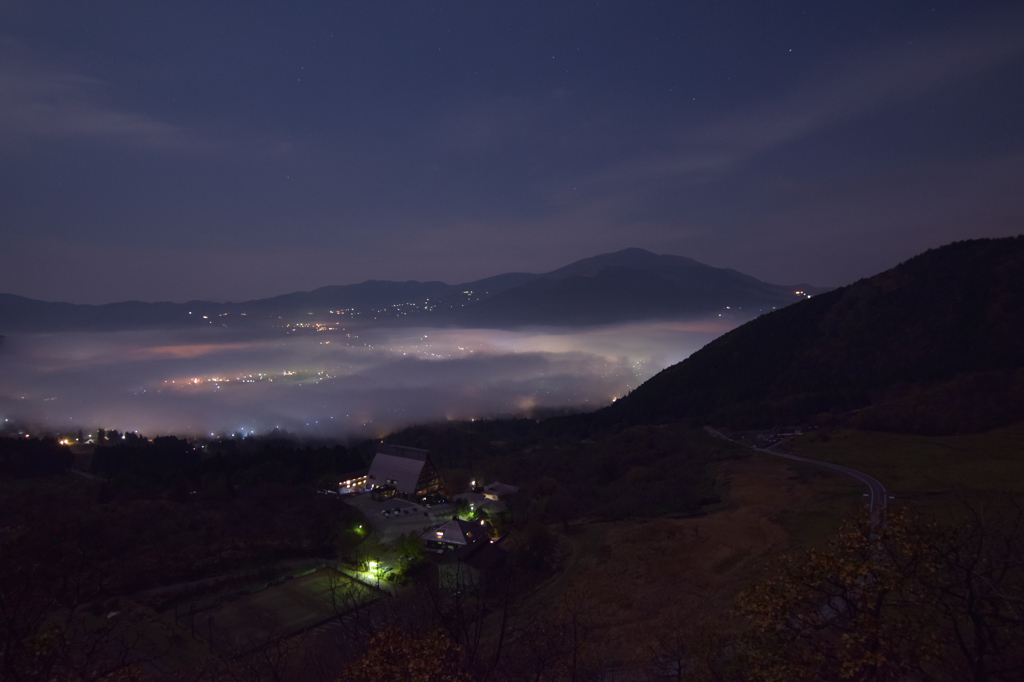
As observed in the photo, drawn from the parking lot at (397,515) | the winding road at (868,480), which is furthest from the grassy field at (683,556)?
the parking lot at (397,515)

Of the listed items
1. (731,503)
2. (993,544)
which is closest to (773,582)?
(993,544)

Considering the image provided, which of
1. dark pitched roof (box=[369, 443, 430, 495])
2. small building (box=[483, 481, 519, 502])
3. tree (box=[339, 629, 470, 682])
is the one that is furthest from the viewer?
dark pitched roof (box=[369, 443, 430, 495])

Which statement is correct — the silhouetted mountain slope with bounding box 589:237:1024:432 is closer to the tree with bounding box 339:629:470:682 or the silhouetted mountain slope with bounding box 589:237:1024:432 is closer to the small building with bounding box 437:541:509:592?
the small building with bounding box 437:541:509:592

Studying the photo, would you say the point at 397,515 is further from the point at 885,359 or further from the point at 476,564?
the point at 885,359

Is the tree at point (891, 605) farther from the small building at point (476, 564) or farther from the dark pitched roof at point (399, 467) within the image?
the dark pitched roof at point (399, 467)

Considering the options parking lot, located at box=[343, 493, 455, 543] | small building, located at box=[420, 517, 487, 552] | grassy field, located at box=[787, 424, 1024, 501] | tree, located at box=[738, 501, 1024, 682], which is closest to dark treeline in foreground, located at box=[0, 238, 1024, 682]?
tree, located at box=[738, 501, 1024, 682]

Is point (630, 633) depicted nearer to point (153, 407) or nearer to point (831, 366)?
point (831, 366)

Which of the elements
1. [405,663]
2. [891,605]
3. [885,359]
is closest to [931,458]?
[891,605]
